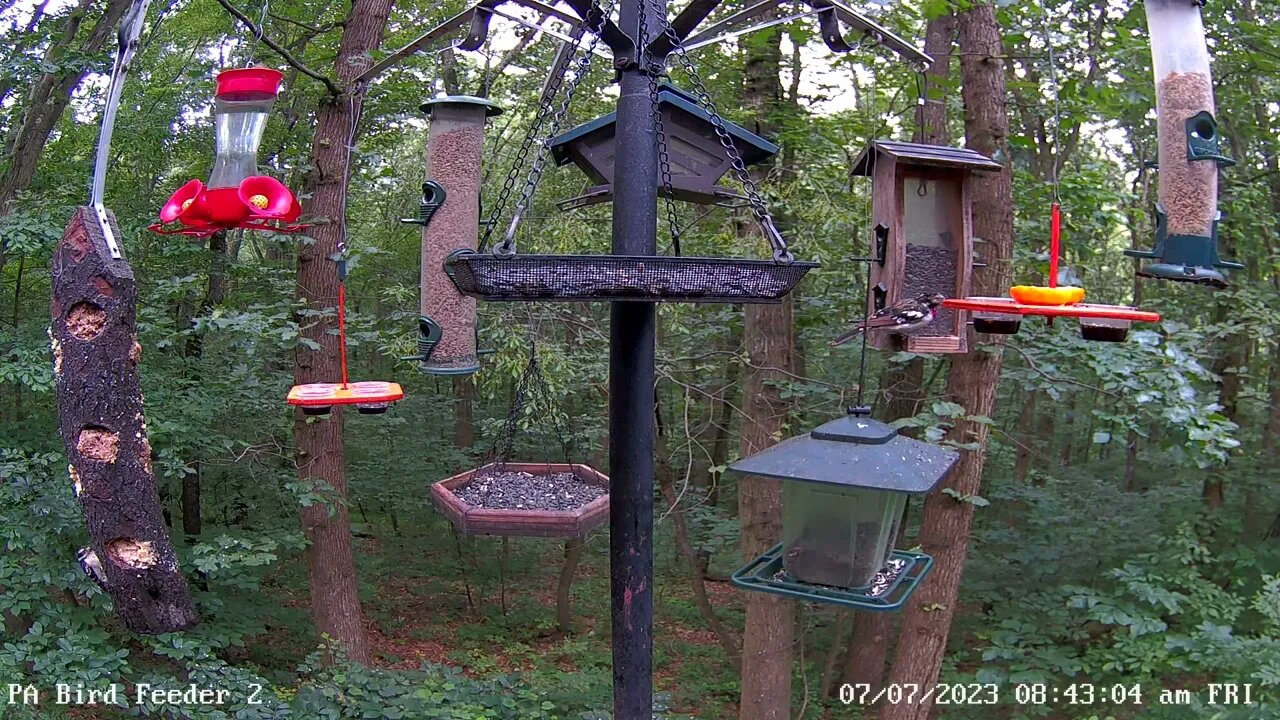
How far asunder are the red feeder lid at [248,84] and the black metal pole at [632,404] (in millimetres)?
1441

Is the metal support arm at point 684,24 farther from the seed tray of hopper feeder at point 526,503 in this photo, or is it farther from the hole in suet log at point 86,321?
the seed tray of hopper feeder at point 526,503

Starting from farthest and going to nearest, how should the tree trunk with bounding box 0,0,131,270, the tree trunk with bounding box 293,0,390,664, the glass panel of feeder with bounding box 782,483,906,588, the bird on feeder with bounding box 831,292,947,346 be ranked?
the tree trunk with bounding box 293,0,390,664, the tree trunk with bounding box 0,0,131,270, the bird on feeder with bounding box 831,292,947,346, the glass panel of feeder with bounding box 782,483,906,588

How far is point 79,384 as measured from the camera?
217 cm

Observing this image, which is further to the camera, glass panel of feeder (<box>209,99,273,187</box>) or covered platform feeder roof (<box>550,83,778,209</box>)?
glass panel of feeder (<box>209,99,273,187</box>)

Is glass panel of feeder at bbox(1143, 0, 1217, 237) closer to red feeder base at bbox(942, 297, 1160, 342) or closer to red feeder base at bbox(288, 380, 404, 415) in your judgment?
red feeder base at bbox(942, 297, 1160, 342)

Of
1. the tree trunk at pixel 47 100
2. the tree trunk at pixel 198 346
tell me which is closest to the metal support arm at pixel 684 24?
the tree trunk at pixel 198 346

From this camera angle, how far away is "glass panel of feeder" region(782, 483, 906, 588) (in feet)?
8.95

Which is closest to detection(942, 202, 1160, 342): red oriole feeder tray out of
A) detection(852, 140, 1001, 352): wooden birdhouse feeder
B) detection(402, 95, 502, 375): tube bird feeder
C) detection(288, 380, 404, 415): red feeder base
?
detection(852, 140, 1001, 352): wooden birdhouse feeder

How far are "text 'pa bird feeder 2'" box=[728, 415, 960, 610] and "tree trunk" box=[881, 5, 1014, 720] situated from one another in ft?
8.59

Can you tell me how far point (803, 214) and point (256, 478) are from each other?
441 cm

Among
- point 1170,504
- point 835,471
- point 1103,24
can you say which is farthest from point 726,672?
point 835,471

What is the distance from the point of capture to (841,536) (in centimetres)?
274

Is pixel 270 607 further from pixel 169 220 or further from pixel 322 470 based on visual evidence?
pixel 169 220

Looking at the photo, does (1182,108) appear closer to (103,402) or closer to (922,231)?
(922,231)
